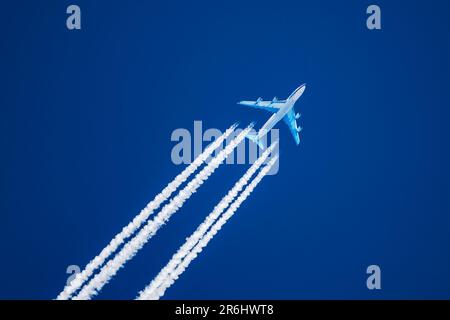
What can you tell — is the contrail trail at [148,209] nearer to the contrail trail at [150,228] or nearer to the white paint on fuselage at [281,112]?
the contrail trail at [150,228]

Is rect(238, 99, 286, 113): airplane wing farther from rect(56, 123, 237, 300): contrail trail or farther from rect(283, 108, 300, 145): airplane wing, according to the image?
rect(56, 123, 237, 300): contrail trail

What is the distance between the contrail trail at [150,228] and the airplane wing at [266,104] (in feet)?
1.43

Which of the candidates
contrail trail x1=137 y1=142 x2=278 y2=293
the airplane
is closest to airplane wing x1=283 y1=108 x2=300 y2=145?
the airplane

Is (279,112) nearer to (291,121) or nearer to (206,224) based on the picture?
(291,121)

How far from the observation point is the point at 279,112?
31.1 ft

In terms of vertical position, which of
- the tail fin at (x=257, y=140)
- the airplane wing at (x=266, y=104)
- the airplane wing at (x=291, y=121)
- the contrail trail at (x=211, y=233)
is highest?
the airplane wing at (x=266, y=104)

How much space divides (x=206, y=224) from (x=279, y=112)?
266 centimetres

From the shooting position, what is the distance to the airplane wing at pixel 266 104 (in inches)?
366

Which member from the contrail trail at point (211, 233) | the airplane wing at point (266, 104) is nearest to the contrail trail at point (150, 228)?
the airplane wing at point (266, 104)

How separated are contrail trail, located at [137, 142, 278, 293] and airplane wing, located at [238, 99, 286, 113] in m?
0.70

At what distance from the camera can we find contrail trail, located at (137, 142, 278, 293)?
9039mm

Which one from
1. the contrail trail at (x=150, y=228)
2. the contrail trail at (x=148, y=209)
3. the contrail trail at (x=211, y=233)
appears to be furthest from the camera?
the contrail trail at (x=211, y=233)

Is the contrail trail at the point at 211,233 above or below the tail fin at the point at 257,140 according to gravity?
below

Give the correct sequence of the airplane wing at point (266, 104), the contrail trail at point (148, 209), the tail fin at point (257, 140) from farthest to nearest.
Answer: the tail fin at point (257, 140), the airplane wing at point (266, 104), the contrail trail at point (148, 209)
